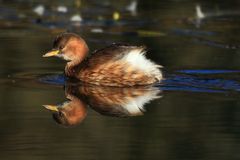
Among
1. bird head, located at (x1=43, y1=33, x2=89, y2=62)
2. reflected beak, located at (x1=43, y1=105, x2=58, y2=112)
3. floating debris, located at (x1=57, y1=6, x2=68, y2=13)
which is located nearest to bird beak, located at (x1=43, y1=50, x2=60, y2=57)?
bird head, located at (x1=43, y1=33, x2=89, y2=62)

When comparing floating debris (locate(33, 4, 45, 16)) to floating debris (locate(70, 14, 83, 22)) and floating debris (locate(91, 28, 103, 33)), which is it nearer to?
floating debris (locate(70, 14, 83, 22))

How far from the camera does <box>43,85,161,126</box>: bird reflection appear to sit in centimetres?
916

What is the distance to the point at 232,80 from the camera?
10.9 metres

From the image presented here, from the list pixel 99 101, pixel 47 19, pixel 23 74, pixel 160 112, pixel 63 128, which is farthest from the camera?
pixel 47 19

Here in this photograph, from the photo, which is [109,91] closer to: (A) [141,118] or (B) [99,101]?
(B) [99,101]

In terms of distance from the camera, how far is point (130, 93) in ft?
34.2

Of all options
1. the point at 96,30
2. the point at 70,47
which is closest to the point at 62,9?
the point at 96,30

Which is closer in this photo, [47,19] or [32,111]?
[32,111]

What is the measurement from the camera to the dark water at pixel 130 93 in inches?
307

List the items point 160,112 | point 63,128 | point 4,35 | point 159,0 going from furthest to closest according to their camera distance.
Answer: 1. point 159,0
2. point 4,35
3. point 160,112
4. point 63,128

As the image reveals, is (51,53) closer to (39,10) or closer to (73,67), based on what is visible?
(73,67)

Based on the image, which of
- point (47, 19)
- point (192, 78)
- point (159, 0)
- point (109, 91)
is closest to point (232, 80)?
point (192, 78)

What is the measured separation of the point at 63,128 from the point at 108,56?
2.39 meters

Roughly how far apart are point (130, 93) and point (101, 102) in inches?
28.1
